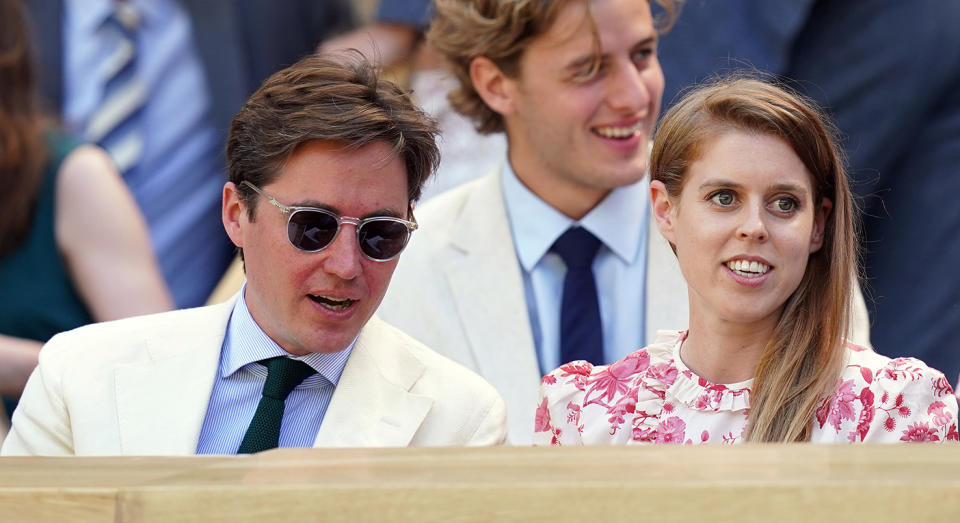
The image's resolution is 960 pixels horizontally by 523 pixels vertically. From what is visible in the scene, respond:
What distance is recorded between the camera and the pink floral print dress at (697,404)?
2.07 meters

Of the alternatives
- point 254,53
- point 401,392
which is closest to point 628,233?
point 401,392

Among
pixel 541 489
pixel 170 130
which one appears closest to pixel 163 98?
pixel 170 130

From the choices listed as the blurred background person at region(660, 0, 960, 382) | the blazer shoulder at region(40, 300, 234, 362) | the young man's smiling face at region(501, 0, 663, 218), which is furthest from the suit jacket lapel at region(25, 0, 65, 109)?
the blazer shoulder at region(40, 300, 234, 362)

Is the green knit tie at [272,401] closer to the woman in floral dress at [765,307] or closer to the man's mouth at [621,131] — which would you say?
the woman in floral dress at [765,307]

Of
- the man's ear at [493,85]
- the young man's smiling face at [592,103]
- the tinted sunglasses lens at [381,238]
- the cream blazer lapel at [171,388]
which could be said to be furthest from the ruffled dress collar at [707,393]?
the man's ear at [493,85]

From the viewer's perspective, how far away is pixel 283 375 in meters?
2.48

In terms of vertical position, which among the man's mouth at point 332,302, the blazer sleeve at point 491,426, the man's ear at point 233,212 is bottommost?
the blazer sleeve at point 491,426

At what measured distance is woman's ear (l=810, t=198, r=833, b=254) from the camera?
7.22ft

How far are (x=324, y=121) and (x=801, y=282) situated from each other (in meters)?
0.85

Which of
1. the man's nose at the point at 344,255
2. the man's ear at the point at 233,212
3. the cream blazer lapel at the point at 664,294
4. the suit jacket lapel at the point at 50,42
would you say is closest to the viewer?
the man's nose at the point at 344,255

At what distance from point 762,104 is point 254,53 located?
3015 millimetres

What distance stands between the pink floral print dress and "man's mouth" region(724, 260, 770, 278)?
18 centimetres

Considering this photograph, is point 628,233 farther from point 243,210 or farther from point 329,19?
point 329,19

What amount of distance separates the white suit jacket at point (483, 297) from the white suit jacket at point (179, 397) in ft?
1.86
